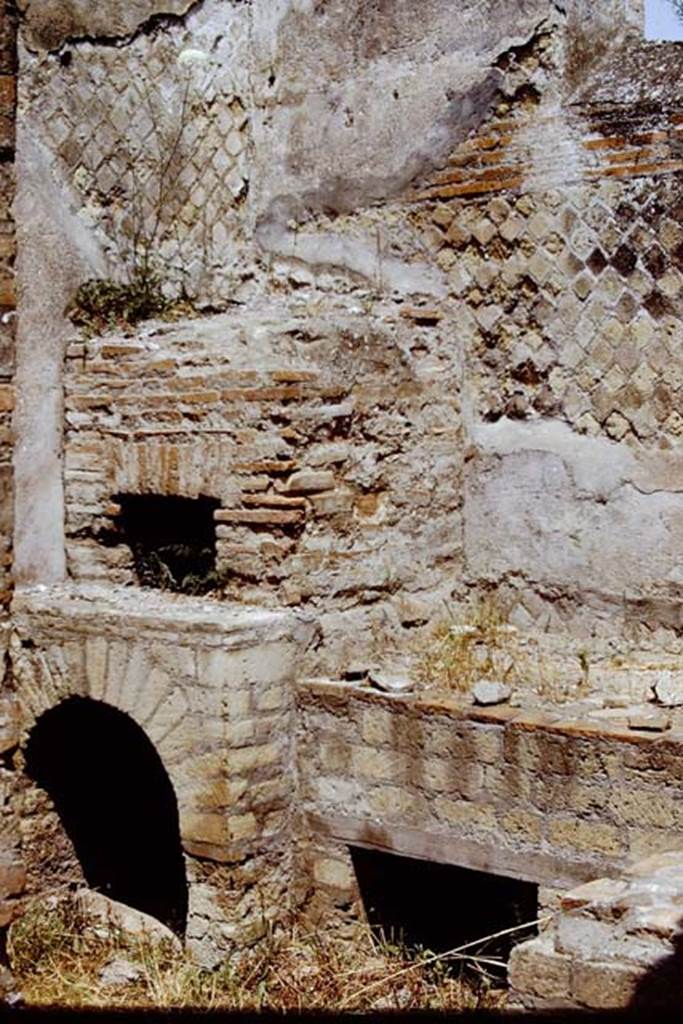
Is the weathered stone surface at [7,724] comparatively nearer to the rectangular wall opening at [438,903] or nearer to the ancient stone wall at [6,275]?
the ancient stone wall at [6,275]

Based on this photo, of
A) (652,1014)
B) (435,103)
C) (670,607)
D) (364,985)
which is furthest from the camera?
(435,103)

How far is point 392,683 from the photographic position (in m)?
6.16

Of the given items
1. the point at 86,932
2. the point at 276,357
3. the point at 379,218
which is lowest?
the point at 86,932

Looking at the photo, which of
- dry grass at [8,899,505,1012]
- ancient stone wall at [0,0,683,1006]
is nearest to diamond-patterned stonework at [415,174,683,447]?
ancient stone wall at [0,0,683,1006]

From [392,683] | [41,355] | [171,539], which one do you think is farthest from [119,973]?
[41,355]

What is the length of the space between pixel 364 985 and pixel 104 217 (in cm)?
390

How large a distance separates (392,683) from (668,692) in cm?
109

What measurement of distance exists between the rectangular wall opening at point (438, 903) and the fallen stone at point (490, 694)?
757 millimetres

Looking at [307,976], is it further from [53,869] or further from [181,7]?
[181,7]

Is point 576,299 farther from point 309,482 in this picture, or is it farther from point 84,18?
point 84,18

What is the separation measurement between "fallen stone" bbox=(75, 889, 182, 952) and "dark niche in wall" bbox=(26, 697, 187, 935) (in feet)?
0.41

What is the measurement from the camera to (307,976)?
605 centimetres

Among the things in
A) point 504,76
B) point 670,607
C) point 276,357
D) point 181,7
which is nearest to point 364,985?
point 670,607

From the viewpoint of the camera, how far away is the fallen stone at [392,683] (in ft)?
20.1
